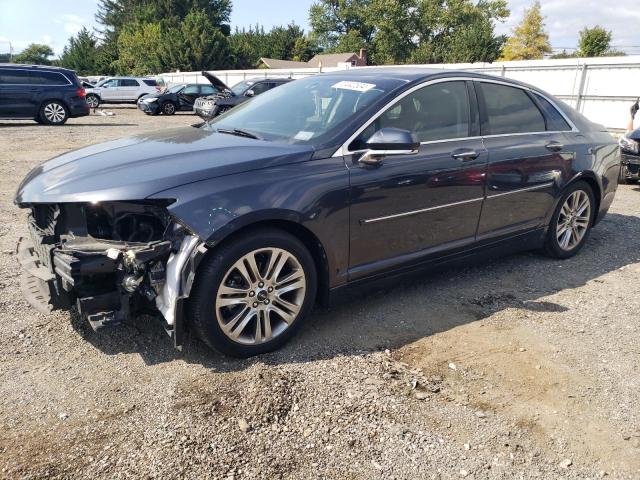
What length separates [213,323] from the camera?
3008mm

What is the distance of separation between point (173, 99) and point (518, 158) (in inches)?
899

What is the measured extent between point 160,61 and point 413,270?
54326mm

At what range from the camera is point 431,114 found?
3.94 metres

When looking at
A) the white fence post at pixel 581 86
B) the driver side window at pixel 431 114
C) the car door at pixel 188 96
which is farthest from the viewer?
the car door at pixel 188 96

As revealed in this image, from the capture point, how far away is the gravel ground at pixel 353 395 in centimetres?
244

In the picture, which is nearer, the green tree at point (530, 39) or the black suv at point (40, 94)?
the black suv at point (40, 94)

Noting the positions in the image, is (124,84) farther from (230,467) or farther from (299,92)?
(230,467)

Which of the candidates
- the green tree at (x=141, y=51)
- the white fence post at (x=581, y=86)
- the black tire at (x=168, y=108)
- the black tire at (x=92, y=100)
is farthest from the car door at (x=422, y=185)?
the green tree at (x=141, y=51)

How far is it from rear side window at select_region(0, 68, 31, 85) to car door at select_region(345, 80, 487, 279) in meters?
15.2

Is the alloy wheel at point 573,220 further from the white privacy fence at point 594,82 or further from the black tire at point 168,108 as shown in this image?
the black tire at point 168,108

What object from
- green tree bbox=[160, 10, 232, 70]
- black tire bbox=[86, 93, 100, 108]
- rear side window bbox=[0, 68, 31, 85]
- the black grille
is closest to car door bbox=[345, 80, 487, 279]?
the black grille

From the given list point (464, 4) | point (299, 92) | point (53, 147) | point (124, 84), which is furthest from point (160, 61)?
point (299, 92)

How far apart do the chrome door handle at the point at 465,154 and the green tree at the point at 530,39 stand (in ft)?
202

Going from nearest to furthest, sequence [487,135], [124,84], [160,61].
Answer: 1. [487,135]
2. [124,84]
3. [160,61]
